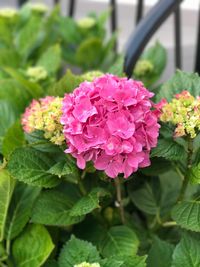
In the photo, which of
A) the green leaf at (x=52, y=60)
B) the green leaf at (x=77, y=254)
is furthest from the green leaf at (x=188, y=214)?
the green leaf at (x=52, y=60)

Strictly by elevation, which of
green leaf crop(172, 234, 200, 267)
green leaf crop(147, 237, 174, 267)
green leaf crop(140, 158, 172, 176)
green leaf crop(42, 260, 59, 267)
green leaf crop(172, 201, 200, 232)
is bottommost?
green leaf crop(42, 260, 59, 267)

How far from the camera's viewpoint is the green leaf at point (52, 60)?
1.25 meters

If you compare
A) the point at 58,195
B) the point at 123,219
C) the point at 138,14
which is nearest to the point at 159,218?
the point at 123,219

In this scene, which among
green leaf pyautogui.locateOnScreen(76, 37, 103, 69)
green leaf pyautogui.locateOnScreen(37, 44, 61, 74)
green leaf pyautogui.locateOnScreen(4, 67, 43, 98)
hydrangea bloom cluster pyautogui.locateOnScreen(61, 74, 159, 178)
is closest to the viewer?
hydrangea bloom cluster pyautogui.locateOnScreen(61, 74, 159, 178)

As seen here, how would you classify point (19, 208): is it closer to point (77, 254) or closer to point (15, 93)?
point (77, 254)

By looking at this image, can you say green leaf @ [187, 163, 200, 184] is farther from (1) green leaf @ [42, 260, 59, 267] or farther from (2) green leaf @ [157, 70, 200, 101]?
(1) green leaf @ [42, 260, 59, 267]

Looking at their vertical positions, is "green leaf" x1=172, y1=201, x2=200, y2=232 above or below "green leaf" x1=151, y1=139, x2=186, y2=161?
below

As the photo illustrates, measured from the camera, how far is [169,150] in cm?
72

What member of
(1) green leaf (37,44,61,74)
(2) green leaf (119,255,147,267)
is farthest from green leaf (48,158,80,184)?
(1) green leaf (37,44,61,74)

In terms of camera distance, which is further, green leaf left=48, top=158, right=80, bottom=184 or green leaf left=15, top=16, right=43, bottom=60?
green leaf left=15, top=16, right=43, bottom=60

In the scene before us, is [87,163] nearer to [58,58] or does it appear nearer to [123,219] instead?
[123,219]

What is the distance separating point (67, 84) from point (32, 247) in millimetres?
268

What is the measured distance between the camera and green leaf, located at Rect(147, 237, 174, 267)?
0.76m

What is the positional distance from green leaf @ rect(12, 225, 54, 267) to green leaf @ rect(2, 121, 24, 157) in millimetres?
135
